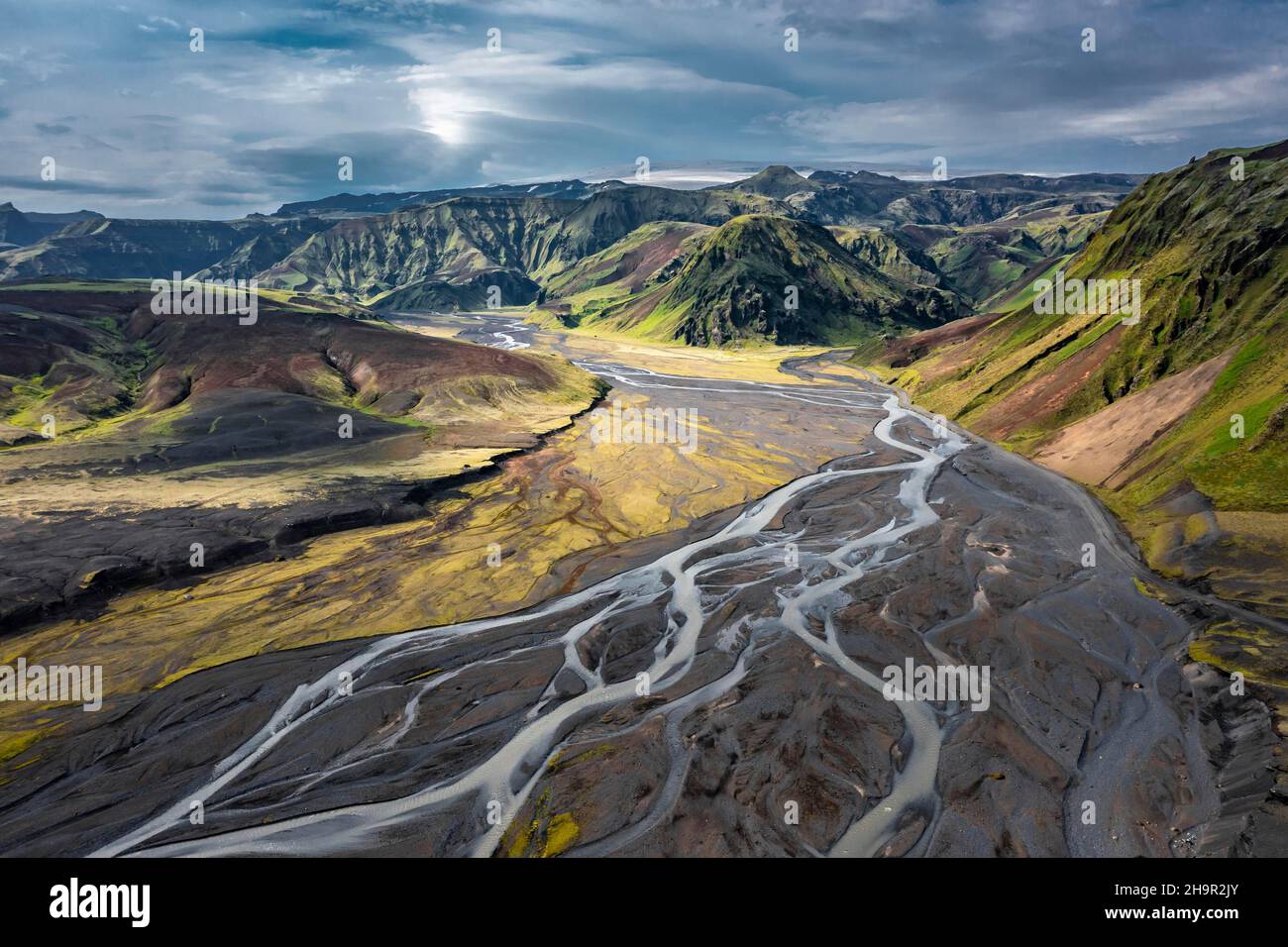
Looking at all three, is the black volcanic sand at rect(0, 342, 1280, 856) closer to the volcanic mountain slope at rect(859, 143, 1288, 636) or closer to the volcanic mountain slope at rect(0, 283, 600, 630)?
the volcanic mountain slope at rect(859, 143, 1288, 636)

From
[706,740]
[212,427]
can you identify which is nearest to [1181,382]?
[706,740]

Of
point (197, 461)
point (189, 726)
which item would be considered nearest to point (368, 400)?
point (197, 461)

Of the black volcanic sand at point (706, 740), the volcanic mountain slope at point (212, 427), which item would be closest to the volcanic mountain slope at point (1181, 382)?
the black volcanic sand at point (706, 740)

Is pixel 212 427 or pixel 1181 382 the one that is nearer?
pixel 1181 382

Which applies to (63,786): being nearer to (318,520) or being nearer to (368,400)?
(318,520)

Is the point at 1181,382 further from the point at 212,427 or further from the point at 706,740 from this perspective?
the point at 212,427

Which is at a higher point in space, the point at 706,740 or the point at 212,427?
the point at 212,427

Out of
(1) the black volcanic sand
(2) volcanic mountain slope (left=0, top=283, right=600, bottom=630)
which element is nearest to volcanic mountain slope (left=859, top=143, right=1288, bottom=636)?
(1) the black volcanic sand

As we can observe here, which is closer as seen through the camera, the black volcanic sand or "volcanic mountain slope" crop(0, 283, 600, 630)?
the black volcanic sand
